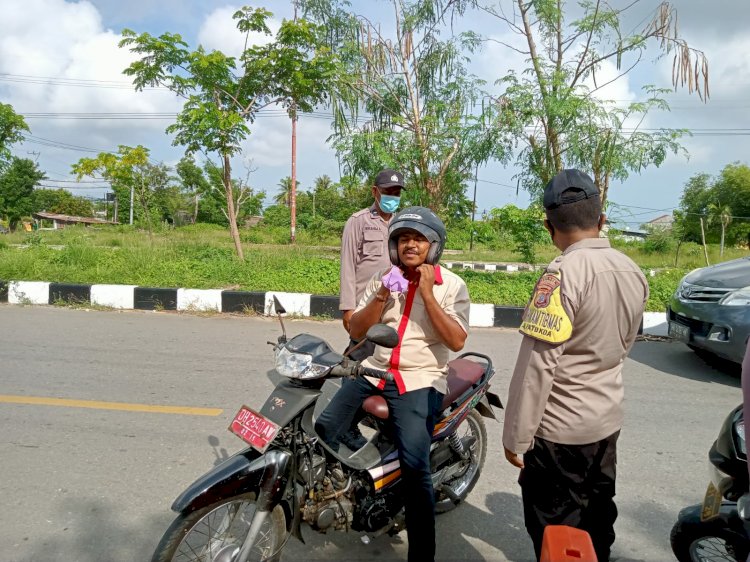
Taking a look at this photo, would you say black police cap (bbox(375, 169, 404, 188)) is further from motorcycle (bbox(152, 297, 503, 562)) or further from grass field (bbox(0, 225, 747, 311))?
grass field (bbox(0, 225, 747, 311))

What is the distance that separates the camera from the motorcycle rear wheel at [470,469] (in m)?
2.82

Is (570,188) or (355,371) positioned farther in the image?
(355,371)

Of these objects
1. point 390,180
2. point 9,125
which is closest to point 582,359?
point 390,180

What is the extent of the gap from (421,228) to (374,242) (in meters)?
1.39

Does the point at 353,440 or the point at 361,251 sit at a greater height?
the point at 361,251

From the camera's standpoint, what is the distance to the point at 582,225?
1759 millimetres

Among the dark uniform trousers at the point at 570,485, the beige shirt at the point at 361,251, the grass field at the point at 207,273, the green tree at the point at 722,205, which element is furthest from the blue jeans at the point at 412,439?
the green tree at the point at 722,205

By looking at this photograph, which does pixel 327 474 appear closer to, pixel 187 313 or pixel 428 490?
pixel 428 490

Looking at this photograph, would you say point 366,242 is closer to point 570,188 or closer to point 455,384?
point 455,384

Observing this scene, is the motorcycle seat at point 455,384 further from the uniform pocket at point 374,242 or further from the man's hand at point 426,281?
the uniform pocket at point 374,242

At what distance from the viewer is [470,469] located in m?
2.94

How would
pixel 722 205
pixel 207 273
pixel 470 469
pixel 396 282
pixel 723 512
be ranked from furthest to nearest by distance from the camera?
pixel 722 205, pixel 207 273, pixel 470 469, pixel 396 282, pixel 723 512

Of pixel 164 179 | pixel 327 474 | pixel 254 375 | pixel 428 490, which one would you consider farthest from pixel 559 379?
pixel 164 179

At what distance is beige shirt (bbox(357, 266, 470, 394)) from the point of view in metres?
2.30
